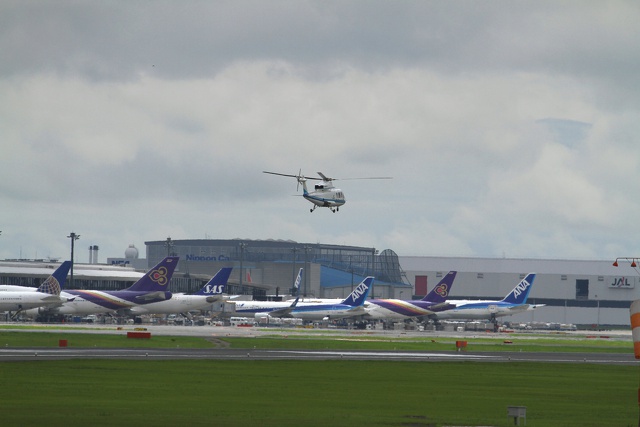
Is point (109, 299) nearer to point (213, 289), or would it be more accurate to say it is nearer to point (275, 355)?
point (213, 289)

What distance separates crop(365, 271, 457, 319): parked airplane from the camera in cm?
19100

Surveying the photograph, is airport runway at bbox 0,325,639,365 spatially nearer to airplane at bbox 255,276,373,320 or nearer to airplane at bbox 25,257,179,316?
airplane at bbox 25,257,179,316

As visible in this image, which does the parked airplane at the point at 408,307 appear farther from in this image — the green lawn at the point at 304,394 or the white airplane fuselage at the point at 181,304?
the green lawn at the point at 304,394

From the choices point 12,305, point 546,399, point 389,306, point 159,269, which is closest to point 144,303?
point 159,269

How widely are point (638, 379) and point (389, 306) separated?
5002 inches

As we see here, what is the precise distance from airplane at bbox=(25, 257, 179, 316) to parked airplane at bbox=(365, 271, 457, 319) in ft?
151

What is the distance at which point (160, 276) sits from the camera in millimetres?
159250

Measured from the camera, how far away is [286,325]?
182 m

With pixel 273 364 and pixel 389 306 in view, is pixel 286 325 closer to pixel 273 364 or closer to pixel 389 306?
pixel 389 306

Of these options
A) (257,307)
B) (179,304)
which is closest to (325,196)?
(179,304)

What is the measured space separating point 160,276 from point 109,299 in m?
8.82

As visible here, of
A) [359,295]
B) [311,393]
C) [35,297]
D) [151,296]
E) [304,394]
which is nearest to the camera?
[304,394]

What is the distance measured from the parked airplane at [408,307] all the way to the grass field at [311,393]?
4489 inches

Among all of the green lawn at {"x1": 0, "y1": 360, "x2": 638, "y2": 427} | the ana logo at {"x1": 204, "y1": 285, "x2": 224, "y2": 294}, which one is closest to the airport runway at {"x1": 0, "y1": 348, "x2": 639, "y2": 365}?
the green lawn at {"x1": 0, "y1": 360, "x2": 638, "y2": 427}
